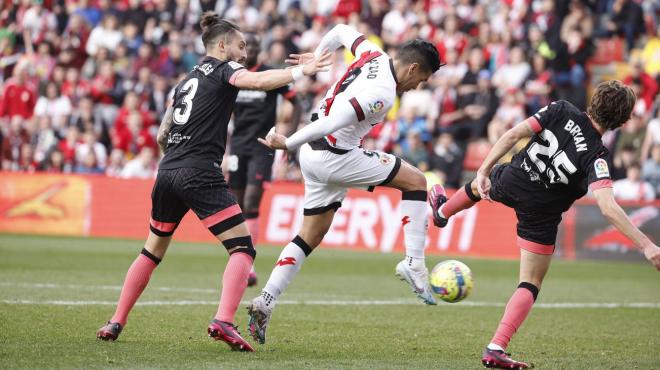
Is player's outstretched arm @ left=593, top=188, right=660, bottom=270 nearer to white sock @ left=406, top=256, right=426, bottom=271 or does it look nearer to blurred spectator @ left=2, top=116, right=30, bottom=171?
white sock @ left=406, top=256, right=426, bottom=271

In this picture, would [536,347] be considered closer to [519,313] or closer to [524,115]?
[519,313]

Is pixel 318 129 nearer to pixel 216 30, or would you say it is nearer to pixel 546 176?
pixel 216 30

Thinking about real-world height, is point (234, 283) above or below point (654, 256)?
below

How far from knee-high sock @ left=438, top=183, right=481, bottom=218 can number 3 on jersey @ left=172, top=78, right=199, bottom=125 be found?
2.54 metres

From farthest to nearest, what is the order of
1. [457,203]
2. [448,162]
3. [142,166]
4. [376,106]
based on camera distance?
[142,166], [448,162], [457,203], [376,106]

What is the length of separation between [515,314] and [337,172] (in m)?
1.87

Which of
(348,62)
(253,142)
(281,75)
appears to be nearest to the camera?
(281,75)

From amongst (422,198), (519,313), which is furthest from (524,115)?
(519,313)

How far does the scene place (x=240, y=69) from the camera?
7.82 metres

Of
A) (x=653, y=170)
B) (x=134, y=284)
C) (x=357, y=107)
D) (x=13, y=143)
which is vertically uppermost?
(x=653, y=170)

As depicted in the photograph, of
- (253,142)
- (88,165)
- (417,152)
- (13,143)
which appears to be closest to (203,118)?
(253,142)

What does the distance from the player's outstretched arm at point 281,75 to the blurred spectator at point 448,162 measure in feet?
45.7

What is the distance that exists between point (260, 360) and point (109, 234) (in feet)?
49.1

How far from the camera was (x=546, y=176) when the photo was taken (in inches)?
303
